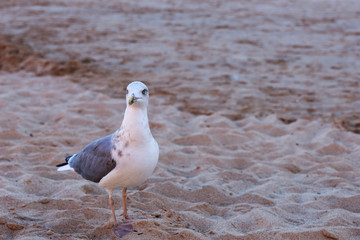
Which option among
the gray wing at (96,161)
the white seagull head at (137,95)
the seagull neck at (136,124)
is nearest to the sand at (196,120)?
the gray wing at (96,161)

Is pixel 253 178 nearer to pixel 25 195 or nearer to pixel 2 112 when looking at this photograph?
pixel 25 195

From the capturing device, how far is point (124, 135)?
3049 millimetres

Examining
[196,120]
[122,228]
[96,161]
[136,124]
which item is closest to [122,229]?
[122,228]

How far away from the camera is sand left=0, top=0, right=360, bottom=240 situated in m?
3.55

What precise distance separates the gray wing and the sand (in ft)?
1.21

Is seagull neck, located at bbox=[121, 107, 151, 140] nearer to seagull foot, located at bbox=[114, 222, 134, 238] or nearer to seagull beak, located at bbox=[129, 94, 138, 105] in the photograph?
seagull beak, located at bbox=[129, 94, 138, 105]

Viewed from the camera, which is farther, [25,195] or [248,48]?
[248,48]

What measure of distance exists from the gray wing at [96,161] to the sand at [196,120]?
1.21 ft

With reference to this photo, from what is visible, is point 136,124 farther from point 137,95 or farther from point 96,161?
point 96,161

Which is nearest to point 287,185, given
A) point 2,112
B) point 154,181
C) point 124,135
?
point 154,181

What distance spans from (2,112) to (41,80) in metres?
1.74

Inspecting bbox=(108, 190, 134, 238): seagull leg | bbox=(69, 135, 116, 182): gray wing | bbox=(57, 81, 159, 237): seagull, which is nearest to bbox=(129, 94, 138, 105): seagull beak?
bbox=(57, 81, 159, 237): seagull

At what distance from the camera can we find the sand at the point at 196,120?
11.6 feet

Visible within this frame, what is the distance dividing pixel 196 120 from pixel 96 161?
288 cm
